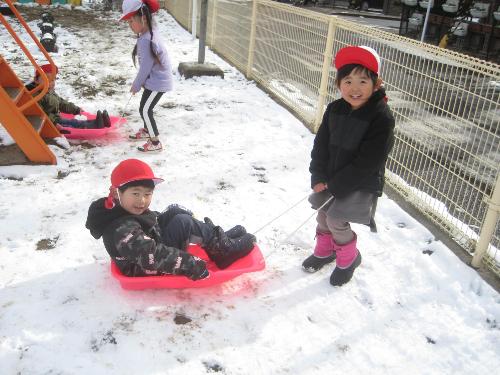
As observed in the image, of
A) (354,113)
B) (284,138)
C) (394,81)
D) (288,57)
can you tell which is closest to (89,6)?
(288,57)

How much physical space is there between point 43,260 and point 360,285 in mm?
1892

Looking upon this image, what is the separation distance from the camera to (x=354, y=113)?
2.44 meters

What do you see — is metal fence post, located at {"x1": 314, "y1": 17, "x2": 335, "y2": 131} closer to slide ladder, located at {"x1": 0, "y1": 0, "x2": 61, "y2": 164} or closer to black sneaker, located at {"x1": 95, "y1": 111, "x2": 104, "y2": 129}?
black sneaker, located at {"x1": 95, "y1": 111, "x2": 104, "y2": 129}

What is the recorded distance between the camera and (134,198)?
234 centimetres

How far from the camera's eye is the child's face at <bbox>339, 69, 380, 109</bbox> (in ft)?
7.66

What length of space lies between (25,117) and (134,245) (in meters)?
2.16

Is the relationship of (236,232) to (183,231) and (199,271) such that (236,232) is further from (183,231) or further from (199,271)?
(199,271)

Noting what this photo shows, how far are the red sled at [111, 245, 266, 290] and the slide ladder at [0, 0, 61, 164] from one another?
181 centimetres

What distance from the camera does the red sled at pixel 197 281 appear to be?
245cm

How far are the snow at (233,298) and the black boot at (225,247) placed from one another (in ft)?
0.48

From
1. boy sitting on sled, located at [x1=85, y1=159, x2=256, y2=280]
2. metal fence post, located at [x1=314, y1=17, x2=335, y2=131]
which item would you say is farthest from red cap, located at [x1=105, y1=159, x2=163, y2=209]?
metal fence post, located at [x1=314, y1=17, x2=335, y2=131]

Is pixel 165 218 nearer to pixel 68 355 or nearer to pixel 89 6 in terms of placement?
pixel 68 355

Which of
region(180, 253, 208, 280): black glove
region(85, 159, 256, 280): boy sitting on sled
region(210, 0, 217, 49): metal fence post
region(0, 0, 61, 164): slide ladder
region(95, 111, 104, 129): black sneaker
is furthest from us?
region(210, 0, 217, 49): metal fence post

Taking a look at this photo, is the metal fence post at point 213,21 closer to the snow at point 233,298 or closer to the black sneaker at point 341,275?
the snow at point 233,298
